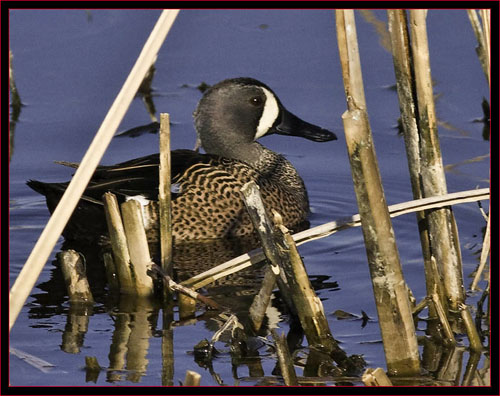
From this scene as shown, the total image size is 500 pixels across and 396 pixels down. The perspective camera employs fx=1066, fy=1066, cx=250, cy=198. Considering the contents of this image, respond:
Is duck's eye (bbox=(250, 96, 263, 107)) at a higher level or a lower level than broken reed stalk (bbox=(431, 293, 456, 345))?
higher

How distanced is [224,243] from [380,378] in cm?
316

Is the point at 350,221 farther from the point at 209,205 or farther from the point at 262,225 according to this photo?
the point at 209,205

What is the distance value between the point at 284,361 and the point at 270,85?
15.9ft

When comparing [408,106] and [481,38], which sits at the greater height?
[481,38]

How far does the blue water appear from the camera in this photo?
20.9ft

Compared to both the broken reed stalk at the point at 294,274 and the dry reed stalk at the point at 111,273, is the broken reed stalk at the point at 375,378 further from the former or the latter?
the dry reed stalk at the point at 111,273

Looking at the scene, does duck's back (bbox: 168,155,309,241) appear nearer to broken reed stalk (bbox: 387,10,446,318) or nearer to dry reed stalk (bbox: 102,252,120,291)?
dry reed stalk (bbox: 102,252,120,291)

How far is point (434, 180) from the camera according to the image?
168 inches

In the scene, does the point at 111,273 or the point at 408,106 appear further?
the point at 111,273

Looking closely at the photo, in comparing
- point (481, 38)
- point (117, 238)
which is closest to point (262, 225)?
point (117, 238)

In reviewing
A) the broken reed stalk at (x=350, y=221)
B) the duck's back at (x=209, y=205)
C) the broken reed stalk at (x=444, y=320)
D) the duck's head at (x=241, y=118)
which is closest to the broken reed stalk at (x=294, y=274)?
the broken reed stalk at (x=350, y=221)

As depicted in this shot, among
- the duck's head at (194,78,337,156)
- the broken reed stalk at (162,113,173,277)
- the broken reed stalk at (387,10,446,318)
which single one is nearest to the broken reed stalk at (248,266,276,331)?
the broken reed stalk at (162,113,173,277)

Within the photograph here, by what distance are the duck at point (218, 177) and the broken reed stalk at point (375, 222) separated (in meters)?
2.83

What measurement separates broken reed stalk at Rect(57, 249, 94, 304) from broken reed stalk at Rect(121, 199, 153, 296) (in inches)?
10.0
